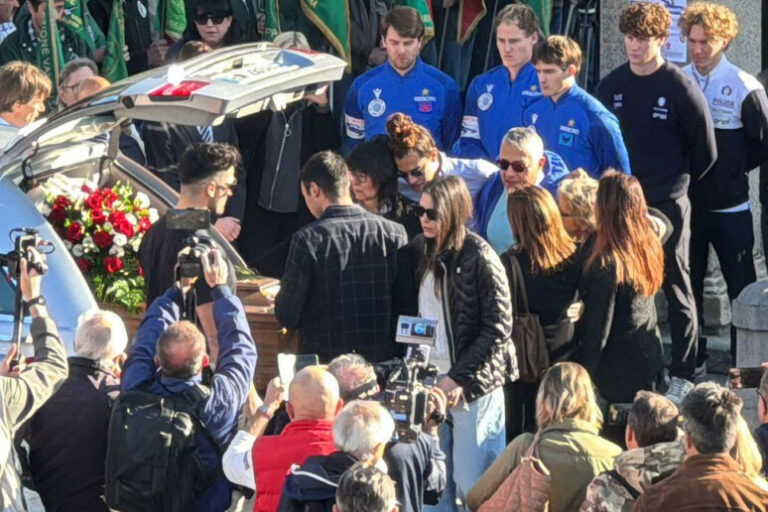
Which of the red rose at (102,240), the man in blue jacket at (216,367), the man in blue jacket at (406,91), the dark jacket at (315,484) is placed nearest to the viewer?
the dark jacket at (315,484)

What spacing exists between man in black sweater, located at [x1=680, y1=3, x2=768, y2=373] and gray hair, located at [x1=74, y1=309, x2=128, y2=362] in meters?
4.05

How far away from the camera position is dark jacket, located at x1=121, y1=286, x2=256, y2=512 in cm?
806

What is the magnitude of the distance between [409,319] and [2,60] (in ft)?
18.0

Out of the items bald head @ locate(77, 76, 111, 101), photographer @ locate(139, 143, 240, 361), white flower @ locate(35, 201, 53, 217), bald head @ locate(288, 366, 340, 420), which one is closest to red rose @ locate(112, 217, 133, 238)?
white flower @ locate(35, 201, 53, 217)

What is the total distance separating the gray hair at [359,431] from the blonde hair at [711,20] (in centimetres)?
463

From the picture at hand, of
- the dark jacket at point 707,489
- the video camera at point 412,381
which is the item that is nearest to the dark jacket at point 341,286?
the video camera at point 412,381

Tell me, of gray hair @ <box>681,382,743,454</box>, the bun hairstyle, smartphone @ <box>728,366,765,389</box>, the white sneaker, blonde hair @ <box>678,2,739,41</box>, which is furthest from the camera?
blonde hair @ <box>678,2,739,41</box>

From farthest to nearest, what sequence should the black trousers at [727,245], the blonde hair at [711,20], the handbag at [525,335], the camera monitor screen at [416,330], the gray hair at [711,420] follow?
the black trousers at [727,245] < the blonde hair at [711,20] < the handbag at [525,335] < the camera monitor screen at [416,330] < the gray hair at [711,420]

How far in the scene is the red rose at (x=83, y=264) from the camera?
9.97 meters

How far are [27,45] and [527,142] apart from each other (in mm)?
4680

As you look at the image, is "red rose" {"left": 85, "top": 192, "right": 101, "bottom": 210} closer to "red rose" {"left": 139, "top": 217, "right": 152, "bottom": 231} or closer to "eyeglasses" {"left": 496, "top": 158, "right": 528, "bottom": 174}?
"red rose" {"left": 139, "top": 217, "right": 152, "bottom": 231}

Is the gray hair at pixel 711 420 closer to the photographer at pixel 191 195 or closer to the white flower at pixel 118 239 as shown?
the photographer at pixel 191 195

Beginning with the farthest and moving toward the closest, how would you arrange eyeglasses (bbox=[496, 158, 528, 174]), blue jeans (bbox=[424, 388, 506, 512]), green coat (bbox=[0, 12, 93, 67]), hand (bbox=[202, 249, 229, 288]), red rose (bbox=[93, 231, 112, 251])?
1. green coat (bbox=[0, 12, 93, 67])
2. red rose (bbox=[93, 231, 112, 251])
3. eyeglasses (bbox=[496, 158, 528, 174])
4. blue jeans (bbox=[424, 388, 506, 512])
5. hand (bbox=[202, 249, 229, 288])

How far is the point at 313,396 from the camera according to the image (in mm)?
7641
